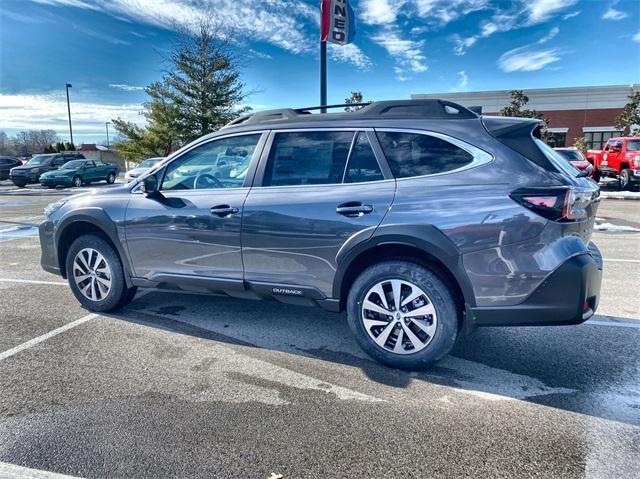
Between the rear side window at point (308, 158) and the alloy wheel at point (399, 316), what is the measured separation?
3.07 feet

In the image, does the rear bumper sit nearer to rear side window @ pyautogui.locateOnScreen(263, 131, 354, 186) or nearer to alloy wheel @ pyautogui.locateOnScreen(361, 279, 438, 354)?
alloy wheel @ pyautogui.locateOnScreen(361, 279, 438, 354)

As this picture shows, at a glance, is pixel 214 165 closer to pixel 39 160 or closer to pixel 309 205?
pixel 309 205

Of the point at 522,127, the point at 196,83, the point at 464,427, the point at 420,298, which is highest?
the point at 196,83

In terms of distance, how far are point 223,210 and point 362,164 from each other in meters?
1.23

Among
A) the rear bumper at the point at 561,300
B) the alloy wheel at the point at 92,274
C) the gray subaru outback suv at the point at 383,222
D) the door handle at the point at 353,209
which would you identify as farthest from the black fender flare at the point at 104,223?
the rear bumper at the point at 561,300

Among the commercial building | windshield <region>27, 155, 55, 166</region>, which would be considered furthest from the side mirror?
the commercial building

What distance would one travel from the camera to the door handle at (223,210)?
369 cm

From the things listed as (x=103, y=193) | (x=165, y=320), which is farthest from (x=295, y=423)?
(x=103, y=193)

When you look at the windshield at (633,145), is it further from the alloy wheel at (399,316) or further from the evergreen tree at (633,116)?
the alloy wheel at (399,316)

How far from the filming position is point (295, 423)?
8.79ft

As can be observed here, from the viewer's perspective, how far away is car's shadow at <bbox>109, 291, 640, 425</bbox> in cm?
299

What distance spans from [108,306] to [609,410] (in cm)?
434

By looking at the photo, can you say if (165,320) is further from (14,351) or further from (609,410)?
(609,410)

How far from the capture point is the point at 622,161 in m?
17.4
